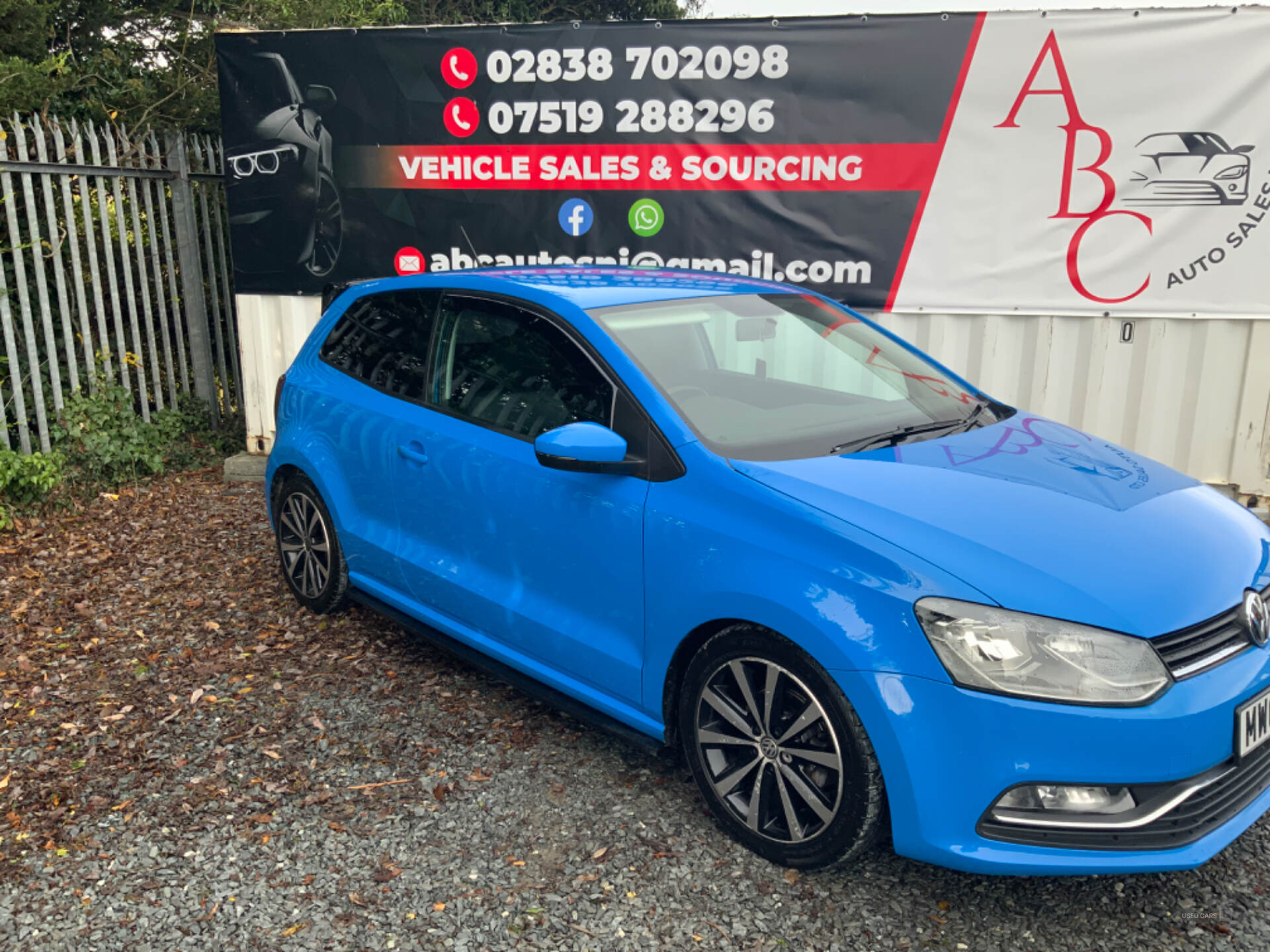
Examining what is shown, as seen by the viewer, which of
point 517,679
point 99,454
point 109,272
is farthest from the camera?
point 109,272

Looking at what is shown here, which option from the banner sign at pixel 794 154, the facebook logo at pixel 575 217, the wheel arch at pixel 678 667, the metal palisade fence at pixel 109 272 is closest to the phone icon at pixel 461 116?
the banner sign at pixel 794 154

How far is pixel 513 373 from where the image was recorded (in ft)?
12.4

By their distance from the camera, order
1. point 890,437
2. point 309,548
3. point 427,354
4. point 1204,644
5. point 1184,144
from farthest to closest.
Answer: point 1184,144 → point 309,548 → point 427,354 → point 890,437 → point 1204,644

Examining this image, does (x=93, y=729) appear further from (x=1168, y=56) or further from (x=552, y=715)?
(x=1168, y=56)

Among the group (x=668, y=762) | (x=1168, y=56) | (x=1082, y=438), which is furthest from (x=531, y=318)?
(x=1168, y=56)

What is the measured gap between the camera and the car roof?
3.74 meters

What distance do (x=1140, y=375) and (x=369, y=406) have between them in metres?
4.66

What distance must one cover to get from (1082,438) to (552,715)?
2237mm

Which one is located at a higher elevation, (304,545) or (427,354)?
(427,354)

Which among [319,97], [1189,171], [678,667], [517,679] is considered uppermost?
[319,97]

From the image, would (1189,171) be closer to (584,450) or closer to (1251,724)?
(1251,724)

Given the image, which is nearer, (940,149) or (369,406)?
(369,406)

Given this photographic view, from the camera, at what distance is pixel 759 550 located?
2852 mm

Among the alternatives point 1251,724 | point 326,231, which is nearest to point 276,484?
point 326,231
